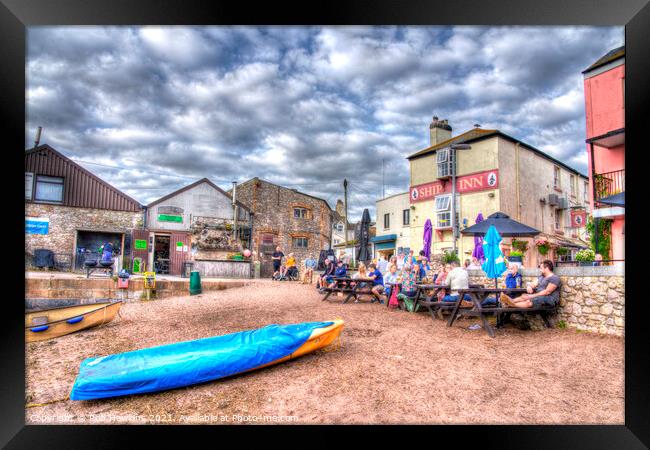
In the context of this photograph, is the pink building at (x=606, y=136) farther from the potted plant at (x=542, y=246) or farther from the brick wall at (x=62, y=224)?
Result: the brick wall at (x=62, y=224)

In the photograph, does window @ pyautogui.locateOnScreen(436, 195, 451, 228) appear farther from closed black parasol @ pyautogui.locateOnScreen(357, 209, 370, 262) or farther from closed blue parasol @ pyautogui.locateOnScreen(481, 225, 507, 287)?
closed blue parasol @ pyautogui.locateOnScreen(481, 225, 507, 287)

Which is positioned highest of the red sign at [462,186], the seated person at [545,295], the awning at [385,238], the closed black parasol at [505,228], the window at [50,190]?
the red sign at [462,186]

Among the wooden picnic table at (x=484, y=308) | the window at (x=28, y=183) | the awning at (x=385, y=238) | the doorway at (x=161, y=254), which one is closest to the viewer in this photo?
the window at (x=28, y=183)

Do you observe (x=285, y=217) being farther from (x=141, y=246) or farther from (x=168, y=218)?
(x=141, y=246)

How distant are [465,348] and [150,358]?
3.11 m

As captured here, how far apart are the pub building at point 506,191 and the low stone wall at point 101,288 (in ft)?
24.1

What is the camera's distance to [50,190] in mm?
6961

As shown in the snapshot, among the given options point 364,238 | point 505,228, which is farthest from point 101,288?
point 505,228

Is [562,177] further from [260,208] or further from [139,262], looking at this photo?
[139,262]

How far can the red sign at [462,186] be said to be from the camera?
36.5ft

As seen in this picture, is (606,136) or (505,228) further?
(606,136)

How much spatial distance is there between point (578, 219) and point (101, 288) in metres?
13.9

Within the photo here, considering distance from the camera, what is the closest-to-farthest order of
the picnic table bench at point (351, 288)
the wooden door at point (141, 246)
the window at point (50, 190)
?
the picnic table bench at point (351, 288) < the window at point (50, 190) < the wooden door at point (141, 246)

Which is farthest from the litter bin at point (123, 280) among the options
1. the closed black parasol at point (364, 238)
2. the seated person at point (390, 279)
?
the seated person at point (390, 279)
